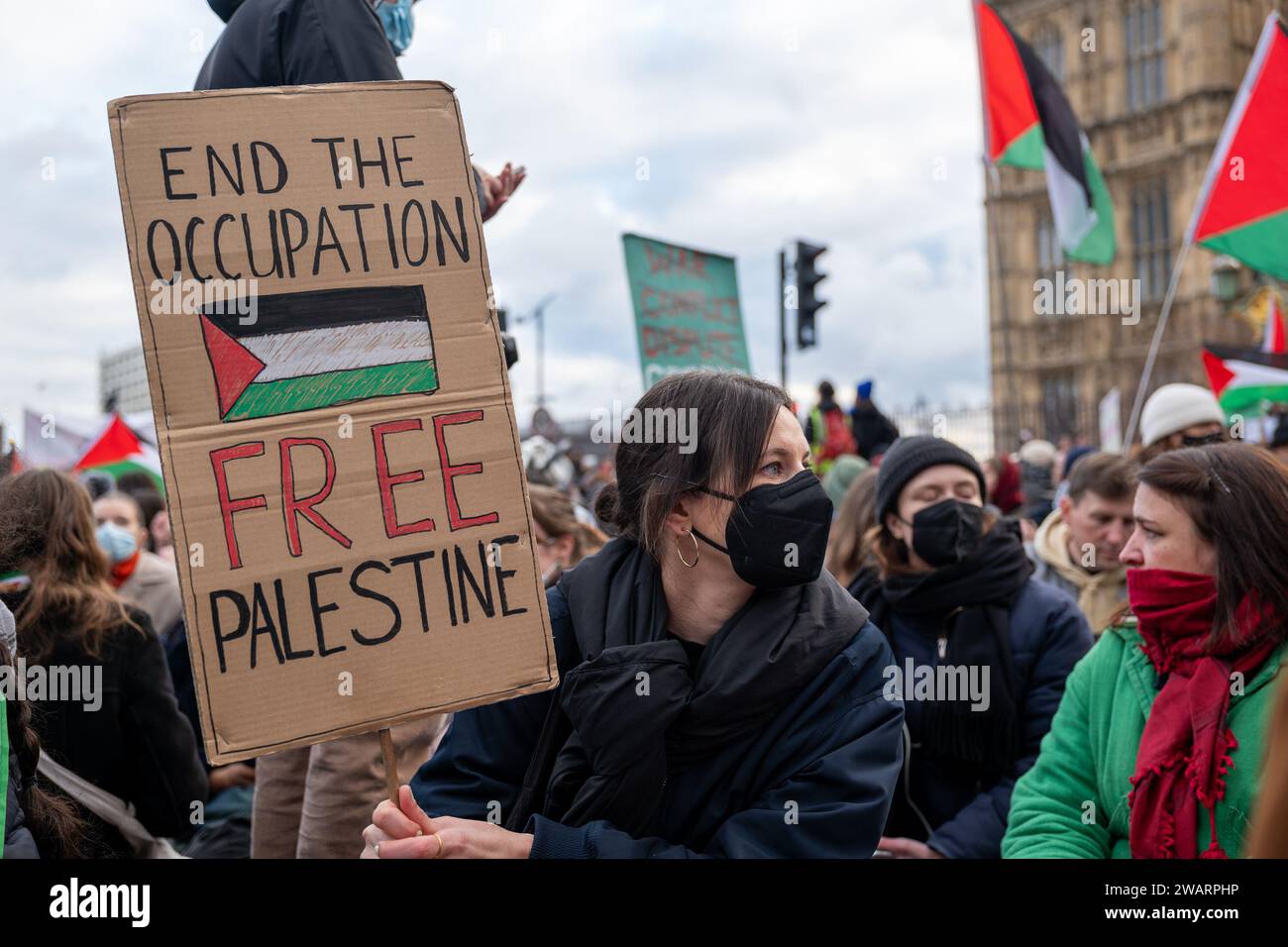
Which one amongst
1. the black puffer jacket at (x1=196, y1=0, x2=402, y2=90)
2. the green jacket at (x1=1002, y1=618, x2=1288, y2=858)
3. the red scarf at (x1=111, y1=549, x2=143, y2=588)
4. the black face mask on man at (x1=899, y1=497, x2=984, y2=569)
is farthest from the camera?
the red scarf at (x1=111, y1=549, x2=143, y2=588)

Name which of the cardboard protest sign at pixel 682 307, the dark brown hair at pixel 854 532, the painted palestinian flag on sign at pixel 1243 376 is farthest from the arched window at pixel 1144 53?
the dark brown hair at pixel 854 532

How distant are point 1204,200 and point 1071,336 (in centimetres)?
3585

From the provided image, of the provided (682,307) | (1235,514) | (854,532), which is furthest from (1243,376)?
(1235,514)

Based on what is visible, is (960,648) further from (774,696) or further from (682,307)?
(682,307)

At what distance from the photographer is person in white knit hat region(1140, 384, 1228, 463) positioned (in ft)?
17.3

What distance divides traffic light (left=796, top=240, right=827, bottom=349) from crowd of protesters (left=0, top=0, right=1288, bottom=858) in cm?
761

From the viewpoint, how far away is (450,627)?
211 centimetres

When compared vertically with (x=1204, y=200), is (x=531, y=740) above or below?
below

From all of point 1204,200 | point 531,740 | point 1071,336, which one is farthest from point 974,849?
point 1071,336

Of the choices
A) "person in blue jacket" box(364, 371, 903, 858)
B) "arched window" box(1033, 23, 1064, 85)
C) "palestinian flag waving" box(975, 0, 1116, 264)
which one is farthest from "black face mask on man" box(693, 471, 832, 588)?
"arched window" box(1033, 23, 1064, 85)

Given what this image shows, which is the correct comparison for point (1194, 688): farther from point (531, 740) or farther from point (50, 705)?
point (50, 705)

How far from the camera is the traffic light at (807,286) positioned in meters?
11.7

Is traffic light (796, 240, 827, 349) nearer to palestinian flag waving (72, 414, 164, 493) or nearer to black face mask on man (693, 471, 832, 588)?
palestinian flag waving (72, 414, 164, 493)

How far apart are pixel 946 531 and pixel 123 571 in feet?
10.9
